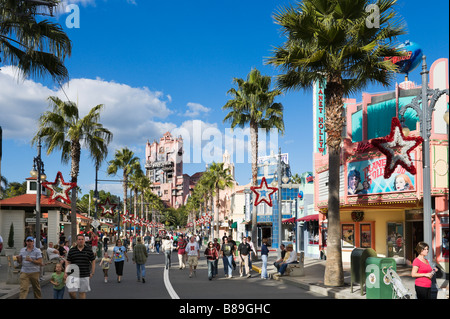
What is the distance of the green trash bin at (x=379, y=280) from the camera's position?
1275 cm

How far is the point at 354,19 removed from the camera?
17.4 metres

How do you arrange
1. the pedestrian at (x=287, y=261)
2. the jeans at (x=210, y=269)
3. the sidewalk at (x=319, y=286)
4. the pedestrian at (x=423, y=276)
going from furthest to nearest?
the pedestrian at (x=287, y=261)
the jeans at (x=210, y=269)
the sidewalk at (x=319, y=286)
the pedestrian at (x=423, y=276)

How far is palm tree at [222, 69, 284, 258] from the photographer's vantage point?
32906 mm

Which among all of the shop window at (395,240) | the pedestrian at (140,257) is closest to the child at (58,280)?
the pedestrian at (140,257)

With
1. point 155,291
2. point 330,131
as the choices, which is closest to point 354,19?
point 330,131

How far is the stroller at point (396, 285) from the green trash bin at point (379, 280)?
0.26 feet

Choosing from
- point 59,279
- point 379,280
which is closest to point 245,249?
point 379,280

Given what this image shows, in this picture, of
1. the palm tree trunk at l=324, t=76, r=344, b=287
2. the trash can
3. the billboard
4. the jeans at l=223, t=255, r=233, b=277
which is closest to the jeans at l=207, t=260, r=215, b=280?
the jeans at l=223, t=255, r=233, b=277

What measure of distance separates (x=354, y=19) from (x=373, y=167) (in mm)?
8238

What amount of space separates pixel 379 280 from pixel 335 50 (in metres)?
8.22

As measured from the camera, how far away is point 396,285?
12328 millimetres

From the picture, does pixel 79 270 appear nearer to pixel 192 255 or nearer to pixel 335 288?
→ pixel 335 288

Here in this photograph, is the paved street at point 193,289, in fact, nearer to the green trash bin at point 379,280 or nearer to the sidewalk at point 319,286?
the sidewalk at point 319,286
